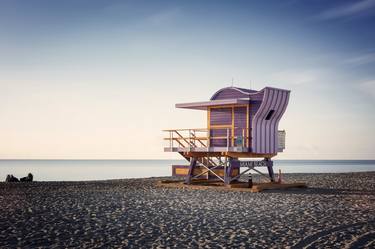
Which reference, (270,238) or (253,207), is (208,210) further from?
(270,238)

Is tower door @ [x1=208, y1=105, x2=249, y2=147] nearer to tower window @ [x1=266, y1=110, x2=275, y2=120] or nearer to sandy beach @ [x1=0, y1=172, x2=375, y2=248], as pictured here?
tower window @ [x1=266, y1=110, x2=275, y2=120]

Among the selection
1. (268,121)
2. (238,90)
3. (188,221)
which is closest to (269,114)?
(268,121)

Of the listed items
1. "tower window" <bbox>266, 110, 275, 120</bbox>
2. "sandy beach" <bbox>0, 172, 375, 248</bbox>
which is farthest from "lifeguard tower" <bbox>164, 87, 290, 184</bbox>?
"sandy beach" <bbox>0, 172, 375, 248</bbox>

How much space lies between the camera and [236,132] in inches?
991

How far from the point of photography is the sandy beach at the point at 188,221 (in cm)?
1113

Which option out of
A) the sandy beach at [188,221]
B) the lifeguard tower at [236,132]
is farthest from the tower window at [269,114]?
the sandy beach at [188,221]

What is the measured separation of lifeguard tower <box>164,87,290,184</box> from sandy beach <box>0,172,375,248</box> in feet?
13.4

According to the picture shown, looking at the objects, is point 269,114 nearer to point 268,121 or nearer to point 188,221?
point 268,121

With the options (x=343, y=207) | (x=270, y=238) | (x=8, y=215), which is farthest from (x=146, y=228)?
(x=343, y=207)

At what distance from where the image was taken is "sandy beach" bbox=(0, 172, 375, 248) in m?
11.1

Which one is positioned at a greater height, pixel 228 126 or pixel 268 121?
pixel 268 121

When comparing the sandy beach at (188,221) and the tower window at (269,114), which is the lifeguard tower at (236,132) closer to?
the tower window at (269,114)

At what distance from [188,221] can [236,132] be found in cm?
1173

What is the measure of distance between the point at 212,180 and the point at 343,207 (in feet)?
40.1
